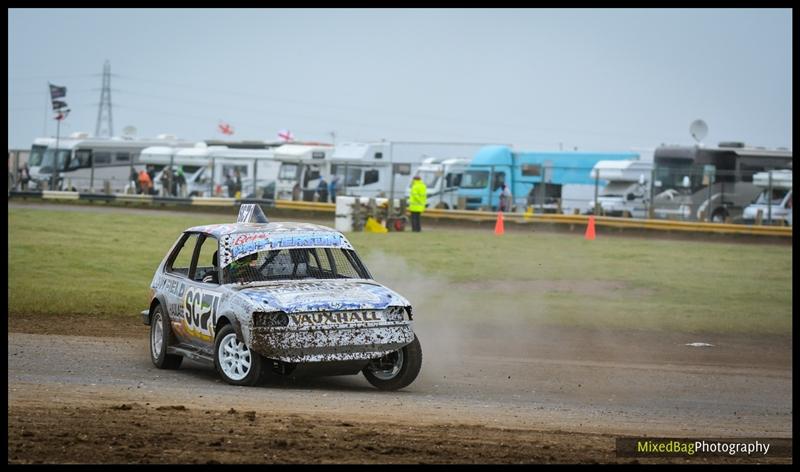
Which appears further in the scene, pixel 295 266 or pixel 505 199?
pixel 505 199

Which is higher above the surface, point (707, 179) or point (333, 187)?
point (707, 179)

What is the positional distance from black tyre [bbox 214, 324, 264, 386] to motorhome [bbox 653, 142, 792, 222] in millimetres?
32996

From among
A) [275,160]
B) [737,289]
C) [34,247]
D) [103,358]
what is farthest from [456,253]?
[275,160]

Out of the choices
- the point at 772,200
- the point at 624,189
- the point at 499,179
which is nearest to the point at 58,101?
the point at 499,179

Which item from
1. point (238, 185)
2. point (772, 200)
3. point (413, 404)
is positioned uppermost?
point (772, 200)

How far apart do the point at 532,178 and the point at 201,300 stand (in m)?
36.5

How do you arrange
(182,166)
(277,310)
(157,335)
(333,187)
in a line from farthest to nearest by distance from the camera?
1. (182,166)
2. (333,187)
3. (157,335)
4. (277,310)

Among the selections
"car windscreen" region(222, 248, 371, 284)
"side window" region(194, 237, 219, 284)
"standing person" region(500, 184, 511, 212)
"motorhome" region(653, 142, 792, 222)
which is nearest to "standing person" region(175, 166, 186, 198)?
"standing person" region(500, 184, 511, 212)

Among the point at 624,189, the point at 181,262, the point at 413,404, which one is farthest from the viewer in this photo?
the point at 624,189

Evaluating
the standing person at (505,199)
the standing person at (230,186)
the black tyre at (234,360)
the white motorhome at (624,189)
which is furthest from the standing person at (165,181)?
the black tyre at (234,360)

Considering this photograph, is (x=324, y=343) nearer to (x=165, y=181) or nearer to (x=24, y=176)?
(x=165, y=181)

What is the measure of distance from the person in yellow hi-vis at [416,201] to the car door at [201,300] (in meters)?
21.9

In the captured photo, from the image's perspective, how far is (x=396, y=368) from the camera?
11.2 meters

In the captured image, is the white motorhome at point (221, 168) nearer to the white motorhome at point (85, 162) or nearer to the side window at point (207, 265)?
the white motorhome at point (85, 162)
